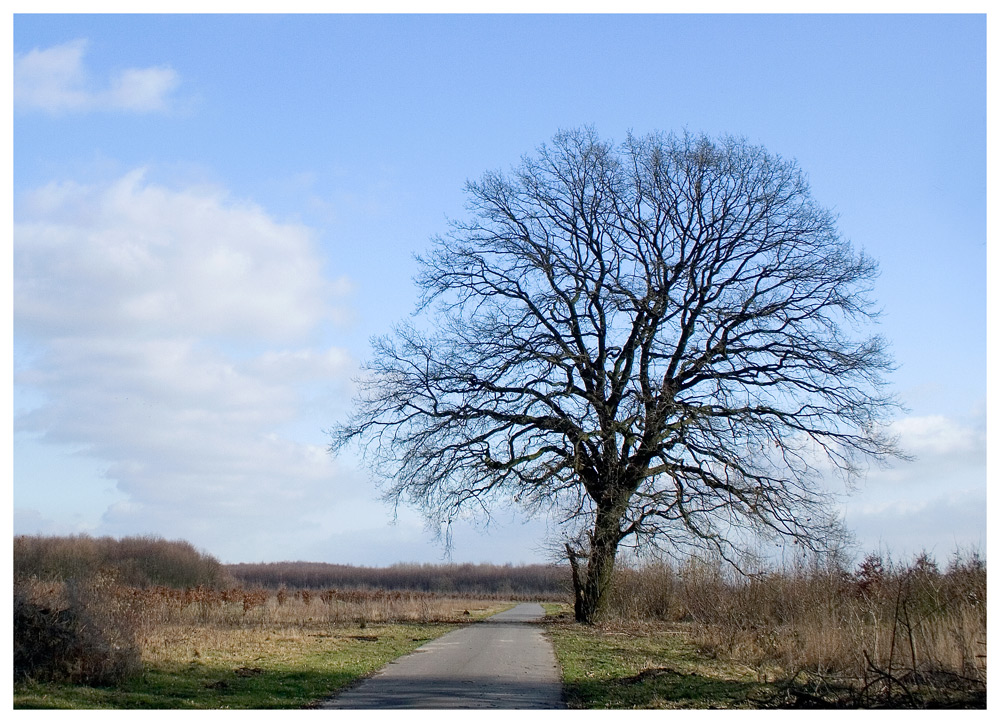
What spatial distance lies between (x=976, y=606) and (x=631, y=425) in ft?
40.7

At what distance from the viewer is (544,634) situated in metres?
20.7

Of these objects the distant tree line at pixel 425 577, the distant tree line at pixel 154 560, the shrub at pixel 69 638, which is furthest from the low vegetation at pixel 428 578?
the shrub at pixel 69 638

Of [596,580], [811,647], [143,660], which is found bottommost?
[143,660]

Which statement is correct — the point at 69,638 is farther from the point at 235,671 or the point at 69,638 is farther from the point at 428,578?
the point at 428,578

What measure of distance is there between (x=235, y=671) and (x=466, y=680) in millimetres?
3420

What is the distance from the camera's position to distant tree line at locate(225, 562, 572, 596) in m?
80.8

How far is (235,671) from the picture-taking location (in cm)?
1265

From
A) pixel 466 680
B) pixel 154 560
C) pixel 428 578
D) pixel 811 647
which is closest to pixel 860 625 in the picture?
pixel 811 647

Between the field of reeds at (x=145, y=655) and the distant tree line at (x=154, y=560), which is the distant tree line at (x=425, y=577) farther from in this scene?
the field of reeds at (x=145, y=655)

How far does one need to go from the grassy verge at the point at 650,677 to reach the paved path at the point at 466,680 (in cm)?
37

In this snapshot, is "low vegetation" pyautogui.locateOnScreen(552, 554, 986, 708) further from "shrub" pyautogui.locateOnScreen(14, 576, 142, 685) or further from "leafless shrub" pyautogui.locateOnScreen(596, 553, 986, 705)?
"shrub" pyautogui.locateOnScreen(14, 576, 142, 685)

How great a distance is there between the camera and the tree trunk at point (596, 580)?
78.9 feet
